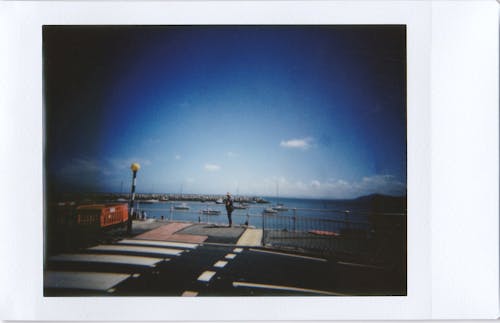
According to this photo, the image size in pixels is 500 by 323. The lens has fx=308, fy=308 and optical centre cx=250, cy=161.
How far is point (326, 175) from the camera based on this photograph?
5.07 m

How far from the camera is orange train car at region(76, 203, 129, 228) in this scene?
225 inches

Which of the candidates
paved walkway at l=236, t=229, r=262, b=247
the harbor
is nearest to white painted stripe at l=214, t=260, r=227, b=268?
the harbor

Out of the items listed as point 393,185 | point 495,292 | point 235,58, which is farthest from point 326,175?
point 495,292

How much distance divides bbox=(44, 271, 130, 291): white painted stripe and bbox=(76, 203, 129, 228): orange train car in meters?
1.09

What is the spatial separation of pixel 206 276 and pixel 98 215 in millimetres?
2630

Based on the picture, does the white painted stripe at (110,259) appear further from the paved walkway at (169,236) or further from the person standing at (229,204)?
the person standing at (229,204)

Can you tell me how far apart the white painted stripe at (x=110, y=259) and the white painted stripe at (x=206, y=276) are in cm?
83

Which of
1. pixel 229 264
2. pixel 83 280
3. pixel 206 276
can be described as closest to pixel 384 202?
pixel 229 264

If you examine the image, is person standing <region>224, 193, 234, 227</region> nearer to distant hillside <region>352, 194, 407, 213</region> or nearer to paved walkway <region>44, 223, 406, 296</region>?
paved walkway <region>44, 223, 406, 296</region>

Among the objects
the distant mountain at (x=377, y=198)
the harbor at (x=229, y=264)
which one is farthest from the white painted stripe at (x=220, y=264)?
the distant mountain at (x=377, y=198)

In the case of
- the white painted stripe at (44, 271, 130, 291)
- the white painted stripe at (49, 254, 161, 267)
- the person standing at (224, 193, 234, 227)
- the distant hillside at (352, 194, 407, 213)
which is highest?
the distant hillside at (352, 194, 407, 213)

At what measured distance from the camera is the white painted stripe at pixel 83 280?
4434 mm

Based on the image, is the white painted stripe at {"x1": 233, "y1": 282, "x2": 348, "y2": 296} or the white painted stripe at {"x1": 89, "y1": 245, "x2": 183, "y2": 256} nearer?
the white painted stripe at {"x1": 233, "y1": 282, "x2": 348, "y2": 296}

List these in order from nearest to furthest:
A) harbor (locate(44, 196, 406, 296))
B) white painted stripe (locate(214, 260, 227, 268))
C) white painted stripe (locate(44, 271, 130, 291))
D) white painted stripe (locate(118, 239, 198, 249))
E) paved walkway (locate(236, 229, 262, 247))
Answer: white painted stripe (locate(44, 271, 130, 291))
harbor (locate(44, 196, 406, 296))
white painted stripe (locate(214, 260, 227, 268))
white painted stripe (locate(118, 239, 198, 249))
paved walkway (locate(236, 229, 262, 247))
